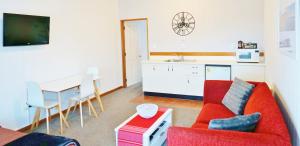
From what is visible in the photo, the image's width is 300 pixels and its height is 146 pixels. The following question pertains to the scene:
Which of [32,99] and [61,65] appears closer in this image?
[32,99]

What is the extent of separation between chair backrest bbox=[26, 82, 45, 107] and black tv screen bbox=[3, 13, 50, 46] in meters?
0.69

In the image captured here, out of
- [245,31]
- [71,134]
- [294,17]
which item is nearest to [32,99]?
[71,134]

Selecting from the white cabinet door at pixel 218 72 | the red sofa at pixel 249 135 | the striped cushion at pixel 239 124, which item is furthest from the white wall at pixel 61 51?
the striped cushion at pixel 239 124

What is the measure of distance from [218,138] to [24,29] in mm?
3416

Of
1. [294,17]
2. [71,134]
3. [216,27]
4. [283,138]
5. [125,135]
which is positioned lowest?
[71,134]

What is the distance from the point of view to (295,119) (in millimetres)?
1857

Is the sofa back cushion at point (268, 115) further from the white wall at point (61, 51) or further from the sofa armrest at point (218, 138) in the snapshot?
the white wall at point (61, 51)

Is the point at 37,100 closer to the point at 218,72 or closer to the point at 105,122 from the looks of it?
the point at 105,122

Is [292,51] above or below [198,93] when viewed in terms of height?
above

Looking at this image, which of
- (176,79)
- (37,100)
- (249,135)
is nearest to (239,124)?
(249,135)

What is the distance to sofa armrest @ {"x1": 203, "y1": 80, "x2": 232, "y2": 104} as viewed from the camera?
356cm

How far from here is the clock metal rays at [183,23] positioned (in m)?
5.64

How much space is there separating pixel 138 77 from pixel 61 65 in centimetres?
325

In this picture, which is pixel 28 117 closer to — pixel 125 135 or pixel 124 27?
pixel 125 135
